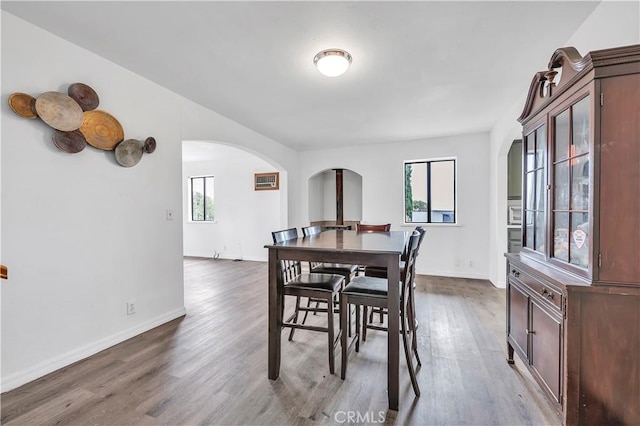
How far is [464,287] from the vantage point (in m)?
4.29

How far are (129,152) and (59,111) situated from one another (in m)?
0.57

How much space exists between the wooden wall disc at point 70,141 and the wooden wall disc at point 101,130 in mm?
59

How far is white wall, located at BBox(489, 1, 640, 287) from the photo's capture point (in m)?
1.56

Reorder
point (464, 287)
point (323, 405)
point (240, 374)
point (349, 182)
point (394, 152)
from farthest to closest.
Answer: point (349, 182)
point (394, 152)
point (464, 287)
point (240, 374)
point (323, 405)

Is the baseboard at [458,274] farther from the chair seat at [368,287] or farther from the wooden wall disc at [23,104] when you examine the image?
the wooden wall disc at [23,104]

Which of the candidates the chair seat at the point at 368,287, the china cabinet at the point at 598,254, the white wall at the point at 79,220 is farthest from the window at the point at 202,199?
the china cabinet at the point at 598,254

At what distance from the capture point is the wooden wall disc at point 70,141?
2.09 metres

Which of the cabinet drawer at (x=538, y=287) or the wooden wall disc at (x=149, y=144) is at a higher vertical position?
the wooden wall disc at (x=149, y=144)

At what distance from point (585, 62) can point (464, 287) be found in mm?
3637

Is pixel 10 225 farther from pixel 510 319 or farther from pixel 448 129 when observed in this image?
pixel 448 129

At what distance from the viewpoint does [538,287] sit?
167 cm

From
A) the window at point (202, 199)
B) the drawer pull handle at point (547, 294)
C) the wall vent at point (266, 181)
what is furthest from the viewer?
the window at point (202, 199)

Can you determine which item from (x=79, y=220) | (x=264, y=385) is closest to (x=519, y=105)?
(x=264, y=385)

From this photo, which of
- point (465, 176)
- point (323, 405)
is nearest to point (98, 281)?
point (323, 405)
